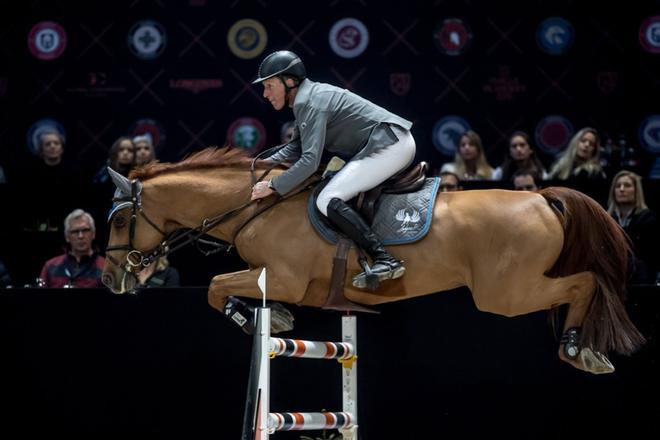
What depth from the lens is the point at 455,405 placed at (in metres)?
7.23

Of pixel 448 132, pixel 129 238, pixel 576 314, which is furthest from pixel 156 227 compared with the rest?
pixel 448 132

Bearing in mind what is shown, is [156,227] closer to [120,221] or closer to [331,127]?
[120,221]

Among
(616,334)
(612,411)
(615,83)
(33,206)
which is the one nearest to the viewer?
(616,334)

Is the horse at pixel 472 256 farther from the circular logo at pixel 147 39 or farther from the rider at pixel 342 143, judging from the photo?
the circular logo at pixel 147 39

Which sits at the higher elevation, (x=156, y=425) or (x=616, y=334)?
(x=616, y=334)

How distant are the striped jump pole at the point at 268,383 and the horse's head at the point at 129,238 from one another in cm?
102

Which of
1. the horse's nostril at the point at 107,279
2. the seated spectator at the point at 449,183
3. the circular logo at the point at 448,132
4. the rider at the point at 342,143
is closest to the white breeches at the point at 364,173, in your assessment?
the rider at the point at 342,143

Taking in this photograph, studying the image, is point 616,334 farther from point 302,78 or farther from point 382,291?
point 302,78

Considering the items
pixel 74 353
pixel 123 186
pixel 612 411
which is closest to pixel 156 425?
pixel 74 353

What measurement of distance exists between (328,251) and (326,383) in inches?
50.5

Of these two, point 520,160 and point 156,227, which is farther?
point 520,160

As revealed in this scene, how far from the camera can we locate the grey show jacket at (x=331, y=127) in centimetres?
629

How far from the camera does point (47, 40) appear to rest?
10258 millimetres

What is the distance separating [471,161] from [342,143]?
276cm
